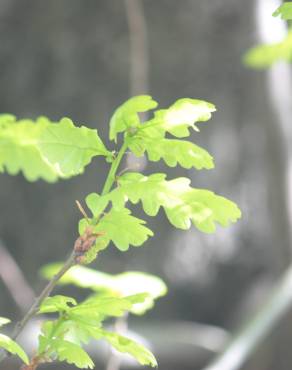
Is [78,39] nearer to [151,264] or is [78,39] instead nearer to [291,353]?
[151,264]

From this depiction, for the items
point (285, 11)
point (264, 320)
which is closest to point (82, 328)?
point (285, 11)

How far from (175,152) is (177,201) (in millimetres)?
34

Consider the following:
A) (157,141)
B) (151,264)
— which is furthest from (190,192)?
(151,264)

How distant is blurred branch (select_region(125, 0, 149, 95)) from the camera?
1.98 meters

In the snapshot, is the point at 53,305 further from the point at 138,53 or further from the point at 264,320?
the point at 138,53

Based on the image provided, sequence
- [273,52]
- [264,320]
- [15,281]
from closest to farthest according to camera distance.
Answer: [273,52] < [264,320] < [15,281]

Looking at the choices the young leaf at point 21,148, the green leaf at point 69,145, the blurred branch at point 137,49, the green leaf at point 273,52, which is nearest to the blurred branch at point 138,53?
the blurred branch at point 137,49

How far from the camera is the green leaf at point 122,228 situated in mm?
527

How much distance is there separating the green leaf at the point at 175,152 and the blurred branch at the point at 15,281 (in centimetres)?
174

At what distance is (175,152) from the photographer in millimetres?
528

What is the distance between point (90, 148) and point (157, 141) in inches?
2.0

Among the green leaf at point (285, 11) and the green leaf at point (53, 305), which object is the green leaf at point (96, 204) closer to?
the green leaf at point (53, 305)

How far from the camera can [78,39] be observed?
9.16 ft

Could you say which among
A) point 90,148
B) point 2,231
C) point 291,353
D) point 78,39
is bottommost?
point 90,148
